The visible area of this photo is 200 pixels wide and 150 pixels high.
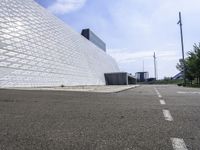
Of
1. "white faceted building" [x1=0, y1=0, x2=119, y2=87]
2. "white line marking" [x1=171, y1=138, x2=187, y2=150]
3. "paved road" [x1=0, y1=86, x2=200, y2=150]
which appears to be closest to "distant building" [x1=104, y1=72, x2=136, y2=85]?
"white faceted building" [x1=0, y1=0, x2=119, y2=87]

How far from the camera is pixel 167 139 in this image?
4301 mm

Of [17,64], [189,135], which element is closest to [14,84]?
[17,64]

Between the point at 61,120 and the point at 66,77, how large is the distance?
99.0 feet

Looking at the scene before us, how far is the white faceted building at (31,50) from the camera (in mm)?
22844

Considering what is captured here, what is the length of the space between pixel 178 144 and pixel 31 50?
2614 centimetres

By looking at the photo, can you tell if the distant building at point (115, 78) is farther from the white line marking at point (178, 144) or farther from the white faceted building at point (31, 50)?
the white line marking at point (178, 144)

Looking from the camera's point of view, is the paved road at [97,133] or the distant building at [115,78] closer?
the paved road at [97,133]

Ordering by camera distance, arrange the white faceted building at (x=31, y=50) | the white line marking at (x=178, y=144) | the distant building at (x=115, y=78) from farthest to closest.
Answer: the distant building at (x=115, y=78) < the white faceted building at (x=31, y=50) < the white line marking at (x=178, y=144)

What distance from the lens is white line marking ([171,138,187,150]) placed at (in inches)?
151

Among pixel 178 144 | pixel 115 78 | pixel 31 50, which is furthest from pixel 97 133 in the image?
pixel 115 78

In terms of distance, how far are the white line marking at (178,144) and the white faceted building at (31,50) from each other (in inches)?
663

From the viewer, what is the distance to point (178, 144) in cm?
400

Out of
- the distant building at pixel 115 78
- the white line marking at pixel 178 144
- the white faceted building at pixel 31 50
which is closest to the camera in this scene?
the white line marking at pixel 178 144

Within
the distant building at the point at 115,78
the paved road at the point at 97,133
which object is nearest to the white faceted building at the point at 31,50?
the paved road at the point at 97,133
